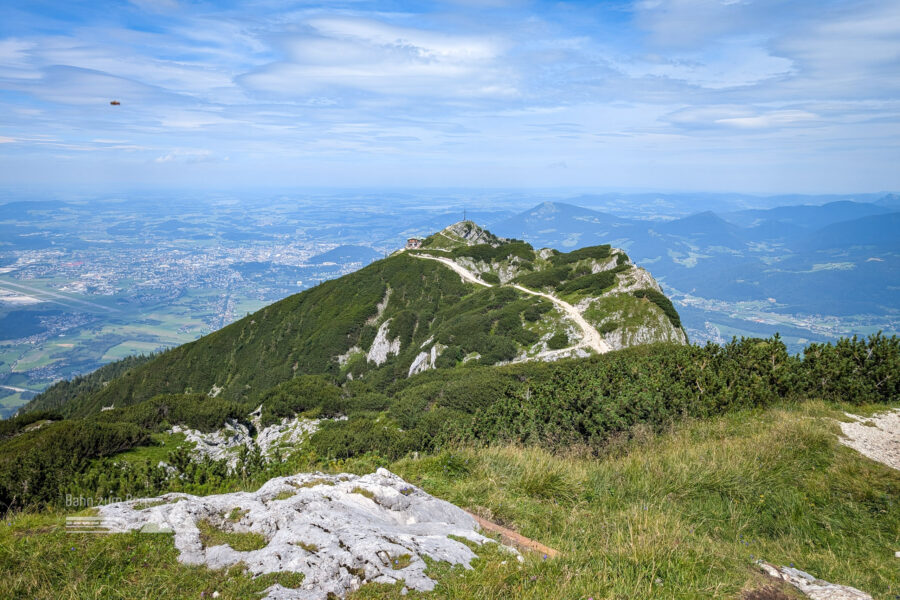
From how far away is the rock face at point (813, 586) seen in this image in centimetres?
527

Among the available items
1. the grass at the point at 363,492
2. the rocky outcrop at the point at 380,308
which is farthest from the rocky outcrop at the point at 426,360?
the grass at the point at 363,492

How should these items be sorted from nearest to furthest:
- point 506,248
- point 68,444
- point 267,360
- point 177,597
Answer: point 177,597
point 68,444
point 267,360
point 506,248

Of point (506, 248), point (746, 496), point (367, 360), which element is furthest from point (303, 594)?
point (506, 248)

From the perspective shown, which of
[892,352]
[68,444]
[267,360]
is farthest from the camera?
[267,360]

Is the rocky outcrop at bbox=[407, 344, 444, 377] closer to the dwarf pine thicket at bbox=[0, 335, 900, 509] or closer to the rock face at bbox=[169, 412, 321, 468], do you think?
the rock face at bbox=[169, 412, 321, 468]

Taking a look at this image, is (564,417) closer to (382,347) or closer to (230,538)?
(230,538)

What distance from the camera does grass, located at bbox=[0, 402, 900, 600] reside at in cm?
473

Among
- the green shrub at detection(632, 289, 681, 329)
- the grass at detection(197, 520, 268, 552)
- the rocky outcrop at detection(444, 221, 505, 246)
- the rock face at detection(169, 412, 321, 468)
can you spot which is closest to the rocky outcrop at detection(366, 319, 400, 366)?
the rock face at detection(169, 412, 321, 468)

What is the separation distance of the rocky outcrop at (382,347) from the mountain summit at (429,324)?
260 mm

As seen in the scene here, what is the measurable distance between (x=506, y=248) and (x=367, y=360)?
3931cm

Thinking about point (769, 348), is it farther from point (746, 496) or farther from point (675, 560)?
point (675, 560)

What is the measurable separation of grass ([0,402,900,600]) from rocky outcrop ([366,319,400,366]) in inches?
2184

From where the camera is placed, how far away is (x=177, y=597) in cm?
438

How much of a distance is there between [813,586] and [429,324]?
62.8 meters
